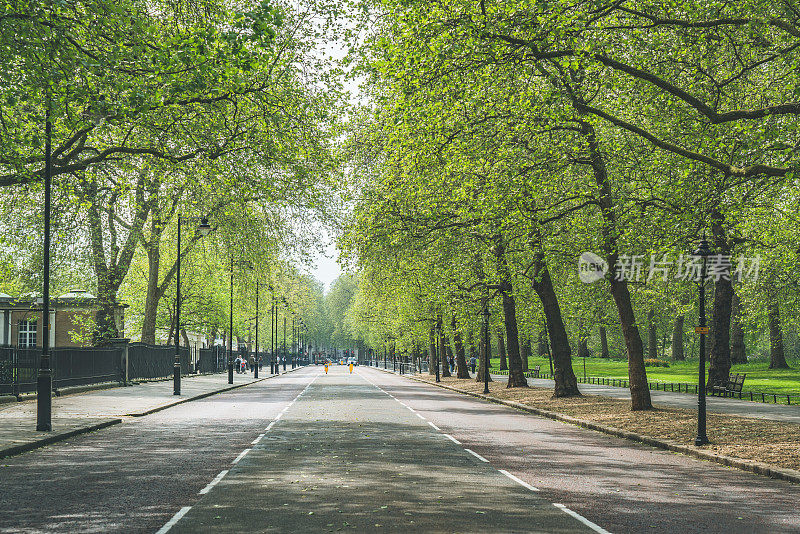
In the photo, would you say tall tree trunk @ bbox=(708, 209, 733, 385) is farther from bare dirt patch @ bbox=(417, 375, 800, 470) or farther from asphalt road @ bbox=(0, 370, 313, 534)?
asphalt road @ bbox=(0, 370, 313, 534)

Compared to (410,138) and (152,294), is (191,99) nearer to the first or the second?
(410,138)

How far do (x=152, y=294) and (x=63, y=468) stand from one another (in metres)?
32.7

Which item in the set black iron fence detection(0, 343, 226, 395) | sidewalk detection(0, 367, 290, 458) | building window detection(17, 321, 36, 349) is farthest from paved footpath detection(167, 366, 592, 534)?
building window detection(17, 321, 36, 349)

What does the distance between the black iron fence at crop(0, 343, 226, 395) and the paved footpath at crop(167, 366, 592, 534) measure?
1371 centimetres

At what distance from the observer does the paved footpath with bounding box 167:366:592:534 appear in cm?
753

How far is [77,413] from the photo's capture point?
69.7ft

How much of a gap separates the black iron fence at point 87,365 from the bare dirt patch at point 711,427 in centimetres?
1783

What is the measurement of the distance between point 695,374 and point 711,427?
34877mm

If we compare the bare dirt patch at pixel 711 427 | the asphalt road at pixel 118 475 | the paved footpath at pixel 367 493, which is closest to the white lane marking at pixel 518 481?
the paved footpath at pixel 367 493

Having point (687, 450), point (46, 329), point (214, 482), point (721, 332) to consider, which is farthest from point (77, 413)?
point (721, 332)

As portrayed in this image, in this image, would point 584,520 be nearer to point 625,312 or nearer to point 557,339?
point 625,312

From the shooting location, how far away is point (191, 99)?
59.9ft

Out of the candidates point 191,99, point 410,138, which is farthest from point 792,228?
point 191,99

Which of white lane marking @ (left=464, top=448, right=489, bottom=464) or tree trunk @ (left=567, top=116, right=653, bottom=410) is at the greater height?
tree trunk @ (left=567, top=116, right=653, bottom=410)
